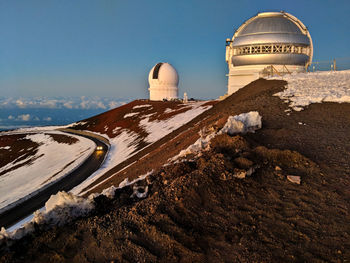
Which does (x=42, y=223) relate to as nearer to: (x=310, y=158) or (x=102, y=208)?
(x=102, y=208)

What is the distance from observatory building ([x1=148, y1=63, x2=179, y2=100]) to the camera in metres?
67.3

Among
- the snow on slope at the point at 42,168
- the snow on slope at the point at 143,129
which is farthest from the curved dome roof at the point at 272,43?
the snow on slope at the point at 42,168

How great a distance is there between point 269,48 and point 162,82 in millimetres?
36535

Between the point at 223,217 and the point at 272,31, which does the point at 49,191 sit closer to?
the point at 223,217

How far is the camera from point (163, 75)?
67.1 meters

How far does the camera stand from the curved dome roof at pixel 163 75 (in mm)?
67188

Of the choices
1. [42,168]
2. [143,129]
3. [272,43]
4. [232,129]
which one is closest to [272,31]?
[272,43]

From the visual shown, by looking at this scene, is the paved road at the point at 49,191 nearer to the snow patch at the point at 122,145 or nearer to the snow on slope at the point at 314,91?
the snow patch at the point at 122,145

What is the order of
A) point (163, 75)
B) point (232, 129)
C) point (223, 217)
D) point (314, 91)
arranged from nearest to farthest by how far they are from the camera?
point (223, 217)
point (232, 129)
point (314, 91)
point (163, 75)

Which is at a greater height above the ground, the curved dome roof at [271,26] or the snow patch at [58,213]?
the curved dome roof at [271,26]

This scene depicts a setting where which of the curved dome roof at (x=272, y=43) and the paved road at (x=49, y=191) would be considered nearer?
the paved road at (x=49, y=191)

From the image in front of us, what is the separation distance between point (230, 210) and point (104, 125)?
50.5m

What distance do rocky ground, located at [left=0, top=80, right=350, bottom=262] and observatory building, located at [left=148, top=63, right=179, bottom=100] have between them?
60056 millimetres

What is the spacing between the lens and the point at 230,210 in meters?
5.92
